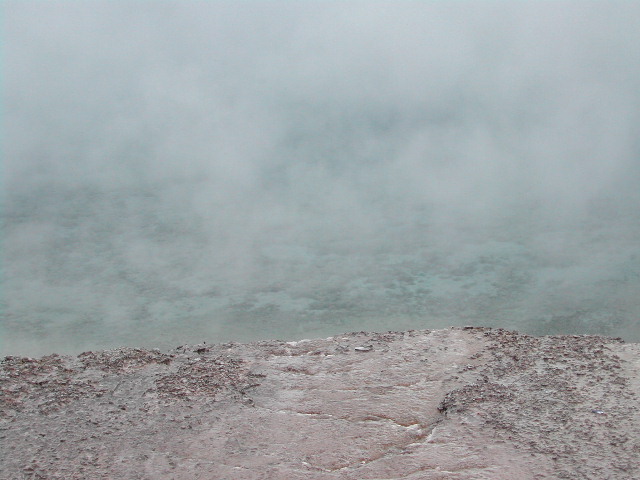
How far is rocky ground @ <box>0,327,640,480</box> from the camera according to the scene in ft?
5.88

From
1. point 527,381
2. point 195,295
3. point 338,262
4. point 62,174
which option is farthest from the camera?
point 62,174

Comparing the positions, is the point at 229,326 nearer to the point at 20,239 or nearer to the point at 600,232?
the point at 20,239

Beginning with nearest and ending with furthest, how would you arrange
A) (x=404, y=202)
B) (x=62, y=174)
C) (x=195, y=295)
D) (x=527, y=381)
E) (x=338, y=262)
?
(x=527, y=381) < (x=195, y=295) < (x=338, y=262) < (x=404, y=202) < (x=62, y=174)

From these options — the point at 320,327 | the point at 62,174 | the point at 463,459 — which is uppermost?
the point at 62,174

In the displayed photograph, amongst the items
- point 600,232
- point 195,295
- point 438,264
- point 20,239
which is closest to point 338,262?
point 438,264

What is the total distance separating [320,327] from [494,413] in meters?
1.26

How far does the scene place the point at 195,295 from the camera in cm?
344

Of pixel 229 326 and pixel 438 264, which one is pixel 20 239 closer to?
pixel 229 326

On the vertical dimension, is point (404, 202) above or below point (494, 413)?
above

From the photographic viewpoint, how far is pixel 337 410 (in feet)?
6.72

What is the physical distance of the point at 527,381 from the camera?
2152 millimetres

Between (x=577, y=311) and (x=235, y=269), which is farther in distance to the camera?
(x=235, y=269)

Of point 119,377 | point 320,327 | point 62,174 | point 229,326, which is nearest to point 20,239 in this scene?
point 62,174

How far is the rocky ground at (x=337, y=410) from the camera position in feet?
5.88
